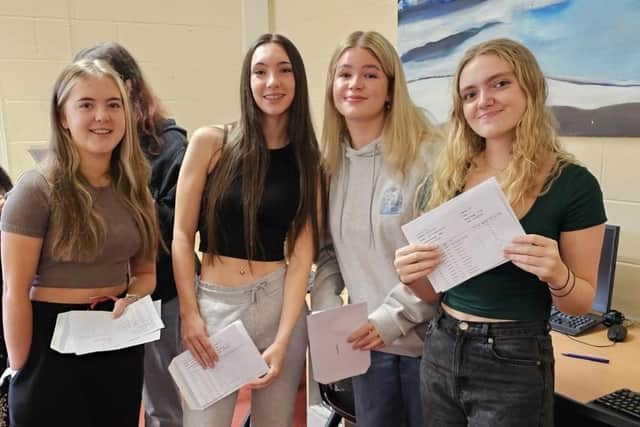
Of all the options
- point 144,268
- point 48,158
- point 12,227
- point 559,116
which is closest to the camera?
point 12,227

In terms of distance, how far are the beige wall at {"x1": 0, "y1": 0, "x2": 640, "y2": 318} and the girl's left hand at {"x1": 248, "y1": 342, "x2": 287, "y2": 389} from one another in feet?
5.93

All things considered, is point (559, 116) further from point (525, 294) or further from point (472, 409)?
point (472, 409)

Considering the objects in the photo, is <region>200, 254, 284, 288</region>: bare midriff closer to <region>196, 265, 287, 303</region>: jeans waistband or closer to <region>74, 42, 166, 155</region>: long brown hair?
<region>196, 265, 287, 303</region>: jeans waistband

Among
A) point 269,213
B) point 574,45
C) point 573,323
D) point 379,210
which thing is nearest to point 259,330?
point 269,213

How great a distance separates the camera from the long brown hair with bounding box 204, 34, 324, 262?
1594 millimetres

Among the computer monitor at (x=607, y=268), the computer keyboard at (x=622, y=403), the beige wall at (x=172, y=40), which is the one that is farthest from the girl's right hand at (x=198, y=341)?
the beige wall at (x=172, y=40)

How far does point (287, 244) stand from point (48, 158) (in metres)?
0.70

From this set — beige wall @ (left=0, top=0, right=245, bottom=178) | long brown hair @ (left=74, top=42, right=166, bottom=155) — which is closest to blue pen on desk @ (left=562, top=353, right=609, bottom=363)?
long brown hair @ (left=74, top=42, right=166, bottom=155)

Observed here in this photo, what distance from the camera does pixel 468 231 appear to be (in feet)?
3.96

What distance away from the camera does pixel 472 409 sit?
47.8 inches

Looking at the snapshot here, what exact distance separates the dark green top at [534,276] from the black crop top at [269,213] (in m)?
0.59

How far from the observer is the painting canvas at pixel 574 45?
1.84 metres

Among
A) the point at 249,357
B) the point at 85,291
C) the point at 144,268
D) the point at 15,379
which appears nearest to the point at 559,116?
the point at 249,357

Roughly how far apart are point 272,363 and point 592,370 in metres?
0.92
